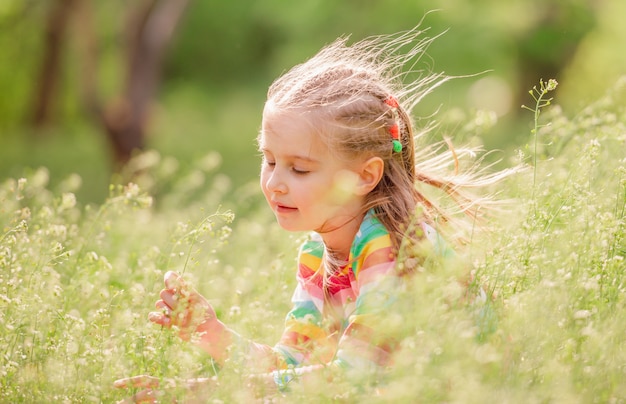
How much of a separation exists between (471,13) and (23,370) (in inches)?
664

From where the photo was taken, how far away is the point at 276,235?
4836mm

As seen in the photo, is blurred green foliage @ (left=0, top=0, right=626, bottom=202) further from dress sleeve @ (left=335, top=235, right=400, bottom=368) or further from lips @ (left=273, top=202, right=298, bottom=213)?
dress sleeve @ (left=335, top=235, right=400, bottom=368)

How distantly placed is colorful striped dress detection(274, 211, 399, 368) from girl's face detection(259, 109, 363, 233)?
17 cm

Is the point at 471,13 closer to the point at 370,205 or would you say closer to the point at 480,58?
the point at 480,58

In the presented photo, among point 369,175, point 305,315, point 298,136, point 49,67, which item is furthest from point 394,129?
point 49,67

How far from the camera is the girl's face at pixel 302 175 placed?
3.21 metres

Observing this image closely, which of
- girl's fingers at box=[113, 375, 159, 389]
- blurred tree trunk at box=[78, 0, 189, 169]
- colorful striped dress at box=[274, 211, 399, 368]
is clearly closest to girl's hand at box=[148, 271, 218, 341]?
girl's fingers at box=[113, 375, 159, 389]

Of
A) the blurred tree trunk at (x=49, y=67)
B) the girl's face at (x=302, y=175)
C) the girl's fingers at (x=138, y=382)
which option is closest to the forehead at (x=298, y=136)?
the girl's face at (x=302, y=175)

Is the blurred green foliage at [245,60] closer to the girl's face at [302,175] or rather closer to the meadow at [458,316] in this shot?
the meadow at [458,316]

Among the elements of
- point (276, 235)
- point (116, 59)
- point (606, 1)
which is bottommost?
point (116, 59)

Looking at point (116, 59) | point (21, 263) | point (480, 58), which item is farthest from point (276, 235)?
point (116, 59)

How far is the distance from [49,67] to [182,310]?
19106 mm

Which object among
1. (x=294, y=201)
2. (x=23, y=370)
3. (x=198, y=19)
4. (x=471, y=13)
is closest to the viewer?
(x=23, y=370)

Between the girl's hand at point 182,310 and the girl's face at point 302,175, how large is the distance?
0.42 m
